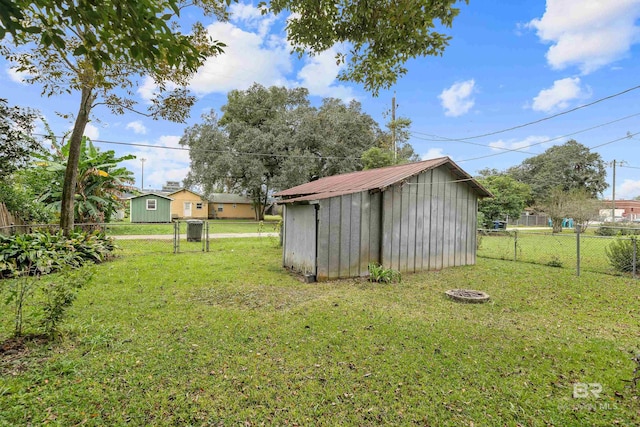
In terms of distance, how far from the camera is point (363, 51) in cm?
464

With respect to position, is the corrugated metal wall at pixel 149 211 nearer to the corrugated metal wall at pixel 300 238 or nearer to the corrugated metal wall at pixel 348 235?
the corrugated metal wall at pixel 300 238

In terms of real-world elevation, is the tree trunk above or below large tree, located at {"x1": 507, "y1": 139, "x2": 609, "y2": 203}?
below

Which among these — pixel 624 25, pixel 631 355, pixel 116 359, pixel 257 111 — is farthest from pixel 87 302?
pixel 257 111

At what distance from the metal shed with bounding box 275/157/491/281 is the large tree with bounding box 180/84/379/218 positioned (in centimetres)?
1813

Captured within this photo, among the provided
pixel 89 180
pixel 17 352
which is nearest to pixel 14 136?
pixel 89 180

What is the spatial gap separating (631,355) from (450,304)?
2320 mm

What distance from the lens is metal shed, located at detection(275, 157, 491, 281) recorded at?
7.17 m

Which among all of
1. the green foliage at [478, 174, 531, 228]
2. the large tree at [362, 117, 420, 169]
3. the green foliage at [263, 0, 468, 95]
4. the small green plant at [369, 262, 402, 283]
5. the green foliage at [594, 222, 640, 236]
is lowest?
the small green plant at [369, 262, 402, 283]

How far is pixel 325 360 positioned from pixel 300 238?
181 inches

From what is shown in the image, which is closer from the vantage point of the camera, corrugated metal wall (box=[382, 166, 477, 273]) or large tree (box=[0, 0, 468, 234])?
large tree (box=[0, 0, 468, 234])

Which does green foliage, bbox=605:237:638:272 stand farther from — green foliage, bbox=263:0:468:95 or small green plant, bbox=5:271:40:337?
small green plant, bbox=5:271:40:337

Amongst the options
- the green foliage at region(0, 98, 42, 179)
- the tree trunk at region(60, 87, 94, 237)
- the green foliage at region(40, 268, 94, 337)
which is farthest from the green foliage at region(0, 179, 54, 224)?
the green foliage at region(40, 268, 94, 337)

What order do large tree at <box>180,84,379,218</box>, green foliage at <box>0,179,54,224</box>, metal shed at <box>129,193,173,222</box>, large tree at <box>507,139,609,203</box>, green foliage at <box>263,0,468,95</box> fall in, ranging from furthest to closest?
large tree at <box>507,139,609,203</box>
large tree at <box>180,84,379,218</box>
metal shed at <box>129,193,173,222</box>
green foliage at <box>0,179,54,224</box>
green foliage at <box>263,0,468,95</box>

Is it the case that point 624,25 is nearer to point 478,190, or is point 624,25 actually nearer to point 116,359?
point 478,190
